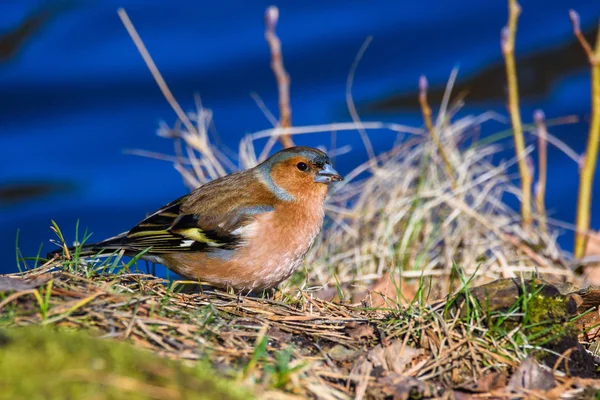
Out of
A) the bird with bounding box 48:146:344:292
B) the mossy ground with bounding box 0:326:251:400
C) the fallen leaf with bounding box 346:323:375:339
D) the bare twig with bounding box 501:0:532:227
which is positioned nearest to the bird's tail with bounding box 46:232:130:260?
the bird with bounding box 48:146:344:292

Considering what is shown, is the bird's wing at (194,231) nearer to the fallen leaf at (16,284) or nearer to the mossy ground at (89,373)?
the fallen leaf at (16,284)

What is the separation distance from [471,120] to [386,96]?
2074 millimetres

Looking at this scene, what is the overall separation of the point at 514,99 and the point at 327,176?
6.27 feet

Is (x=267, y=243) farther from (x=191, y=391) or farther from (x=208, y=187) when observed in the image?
(x=191, y=391)

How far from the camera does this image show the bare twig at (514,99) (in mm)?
6098

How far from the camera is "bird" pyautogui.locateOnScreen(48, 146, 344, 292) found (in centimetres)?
485

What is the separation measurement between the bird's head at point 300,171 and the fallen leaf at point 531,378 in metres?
2.15

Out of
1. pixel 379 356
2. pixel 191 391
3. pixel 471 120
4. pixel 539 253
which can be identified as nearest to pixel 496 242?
pixel 539 253

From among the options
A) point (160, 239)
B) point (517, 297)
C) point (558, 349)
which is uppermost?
point (160, 239)

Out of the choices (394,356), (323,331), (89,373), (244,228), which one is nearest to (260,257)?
(244,228)

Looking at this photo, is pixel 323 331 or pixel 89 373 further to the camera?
pixel 323 331

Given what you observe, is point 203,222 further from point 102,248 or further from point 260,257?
point 102,248

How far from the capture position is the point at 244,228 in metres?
4.94

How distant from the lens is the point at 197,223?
5047 millimetres
